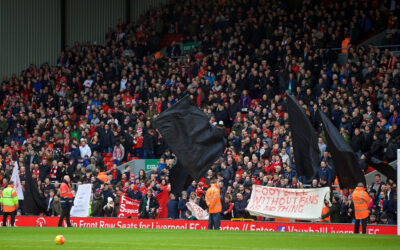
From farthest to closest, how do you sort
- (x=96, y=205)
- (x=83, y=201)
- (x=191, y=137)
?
(x=96, y=205)
(x=83, y=201)
(x=191, y=137)

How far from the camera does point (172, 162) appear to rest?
33.6m

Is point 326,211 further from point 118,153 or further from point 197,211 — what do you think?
point 118,153

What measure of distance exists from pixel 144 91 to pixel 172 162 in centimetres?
826

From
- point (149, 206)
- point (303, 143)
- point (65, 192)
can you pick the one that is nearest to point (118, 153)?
point (149, 206)

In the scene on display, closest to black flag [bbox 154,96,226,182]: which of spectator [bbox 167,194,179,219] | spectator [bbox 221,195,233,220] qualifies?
spectator [bbox 221,195,233,220]

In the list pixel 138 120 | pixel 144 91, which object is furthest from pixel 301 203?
pixel 144 91

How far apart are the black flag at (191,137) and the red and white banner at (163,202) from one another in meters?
5.58

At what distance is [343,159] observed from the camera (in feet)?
76.3

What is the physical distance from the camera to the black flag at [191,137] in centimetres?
2522

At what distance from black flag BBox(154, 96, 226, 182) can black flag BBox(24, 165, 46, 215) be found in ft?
33.8

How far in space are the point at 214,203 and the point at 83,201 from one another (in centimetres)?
800

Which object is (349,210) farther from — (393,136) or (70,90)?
(70,90)

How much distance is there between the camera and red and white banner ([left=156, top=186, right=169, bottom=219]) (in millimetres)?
30984

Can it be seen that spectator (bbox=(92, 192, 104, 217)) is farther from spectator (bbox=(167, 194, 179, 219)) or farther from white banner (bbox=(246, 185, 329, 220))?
white banner (bbox=(246, 185, 329, 220))
